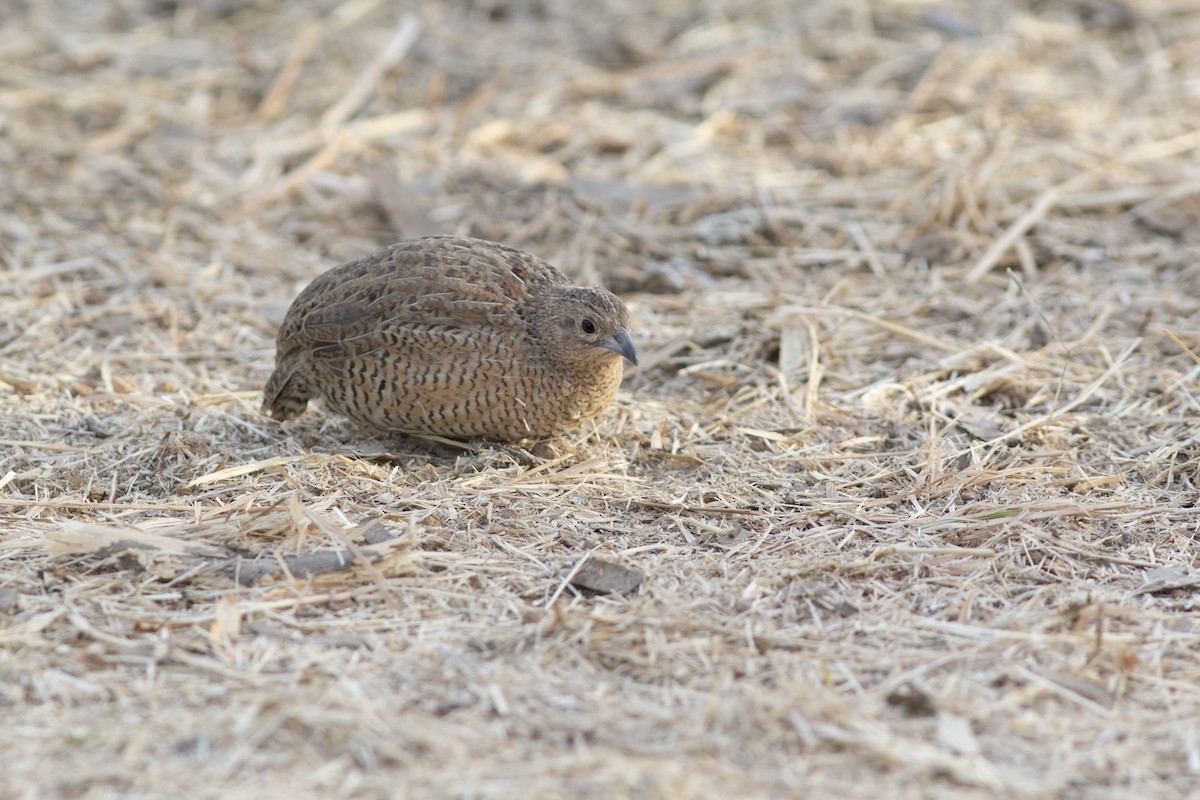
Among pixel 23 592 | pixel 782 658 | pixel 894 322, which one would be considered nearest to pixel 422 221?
pixel 894 322

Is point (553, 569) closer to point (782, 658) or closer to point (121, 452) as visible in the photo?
point (782, 658)

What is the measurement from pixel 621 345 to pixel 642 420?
0.57m

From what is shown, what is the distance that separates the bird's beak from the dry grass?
42 centimetres

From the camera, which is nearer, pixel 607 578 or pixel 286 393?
pixel 607 578

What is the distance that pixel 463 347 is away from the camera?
5.46 metres

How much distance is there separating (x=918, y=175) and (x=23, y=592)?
20.0 ft

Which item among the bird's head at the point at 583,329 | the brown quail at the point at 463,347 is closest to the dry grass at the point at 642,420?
the brown quail at the point at 463,347

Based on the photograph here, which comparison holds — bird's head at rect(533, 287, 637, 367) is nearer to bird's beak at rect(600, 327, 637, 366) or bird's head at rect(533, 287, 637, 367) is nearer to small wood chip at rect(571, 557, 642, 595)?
bird's beak at rect(600, 327, 637, 366)

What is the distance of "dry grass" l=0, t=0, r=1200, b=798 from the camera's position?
11.7 ft

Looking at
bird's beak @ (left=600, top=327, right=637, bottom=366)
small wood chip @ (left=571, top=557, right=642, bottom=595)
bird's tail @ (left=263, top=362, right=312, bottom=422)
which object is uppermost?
bird's beak @ (left=600, top=327, right=637, bottom=366)

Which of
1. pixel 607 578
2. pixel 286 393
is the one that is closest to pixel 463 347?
pixel 286 393

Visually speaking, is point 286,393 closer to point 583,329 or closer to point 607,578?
point 583,329

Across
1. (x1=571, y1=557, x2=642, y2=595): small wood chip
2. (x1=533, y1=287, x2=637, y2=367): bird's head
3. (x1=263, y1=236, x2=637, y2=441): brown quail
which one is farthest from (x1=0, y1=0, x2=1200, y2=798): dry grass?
(x1=533, y1=287, x2=637, y2=367): bird's head

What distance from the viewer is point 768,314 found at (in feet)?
22.7
